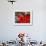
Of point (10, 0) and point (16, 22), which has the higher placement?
point (10, 0)

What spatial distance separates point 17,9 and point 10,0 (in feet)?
1.55

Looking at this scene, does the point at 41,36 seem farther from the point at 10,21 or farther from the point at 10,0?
the point at 10,0

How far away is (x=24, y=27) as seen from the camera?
5891 millimetres

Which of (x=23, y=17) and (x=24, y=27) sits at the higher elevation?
(x=23, y=17)

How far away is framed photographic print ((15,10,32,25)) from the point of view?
5.88m

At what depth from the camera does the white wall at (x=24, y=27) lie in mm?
5871

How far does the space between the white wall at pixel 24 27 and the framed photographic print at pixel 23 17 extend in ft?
0.55

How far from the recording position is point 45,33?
231 inches

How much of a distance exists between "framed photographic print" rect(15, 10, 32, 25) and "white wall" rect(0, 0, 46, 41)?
17 cm

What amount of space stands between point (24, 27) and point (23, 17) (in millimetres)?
422

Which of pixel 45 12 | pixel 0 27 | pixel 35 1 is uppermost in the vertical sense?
pixel 35 1

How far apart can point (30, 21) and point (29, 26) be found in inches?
8.4

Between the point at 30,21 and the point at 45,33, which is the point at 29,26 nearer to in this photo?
the point at 30,21

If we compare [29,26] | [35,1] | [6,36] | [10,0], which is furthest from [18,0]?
[6,36]
